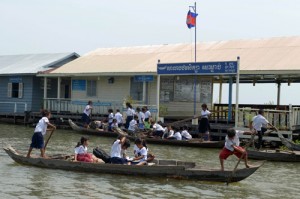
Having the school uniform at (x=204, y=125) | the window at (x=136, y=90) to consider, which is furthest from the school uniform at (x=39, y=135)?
the window at (x=136, y=90)

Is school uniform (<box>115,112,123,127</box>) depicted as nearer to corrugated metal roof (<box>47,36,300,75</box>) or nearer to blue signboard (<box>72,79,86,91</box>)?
corrugated metal roof (<box>47,36,300,75</box>)

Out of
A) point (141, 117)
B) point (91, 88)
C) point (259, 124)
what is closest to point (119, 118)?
point (141, 117)

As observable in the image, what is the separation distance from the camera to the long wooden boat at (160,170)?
1354cm

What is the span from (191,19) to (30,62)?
14883 mm

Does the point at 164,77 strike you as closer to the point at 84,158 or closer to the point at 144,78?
the point at 144,78

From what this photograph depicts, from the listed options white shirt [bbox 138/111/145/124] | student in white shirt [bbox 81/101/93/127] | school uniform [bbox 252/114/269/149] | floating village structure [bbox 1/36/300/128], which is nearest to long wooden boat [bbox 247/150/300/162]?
school uniform [bbox 252/114/269/149]

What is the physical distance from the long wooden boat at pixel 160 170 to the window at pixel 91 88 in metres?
16.9

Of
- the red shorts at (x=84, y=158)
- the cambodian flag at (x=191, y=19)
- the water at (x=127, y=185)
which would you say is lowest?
the water at (x=127, y=185)

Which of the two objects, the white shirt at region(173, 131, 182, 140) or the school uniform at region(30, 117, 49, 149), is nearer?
the school uniform at region(30, 117, 49, 149)

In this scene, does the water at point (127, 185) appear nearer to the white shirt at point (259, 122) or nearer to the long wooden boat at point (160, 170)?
the long wooden boat at point (160, 170)

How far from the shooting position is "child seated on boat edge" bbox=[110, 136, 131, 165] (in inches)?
574

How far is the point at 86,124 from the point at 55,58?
10.5m

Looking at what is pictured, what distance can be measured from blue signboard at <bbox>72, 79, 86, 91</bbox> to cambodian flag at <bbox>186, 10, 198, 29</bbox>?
8.25m

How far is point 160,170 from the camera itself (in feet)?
46.1
